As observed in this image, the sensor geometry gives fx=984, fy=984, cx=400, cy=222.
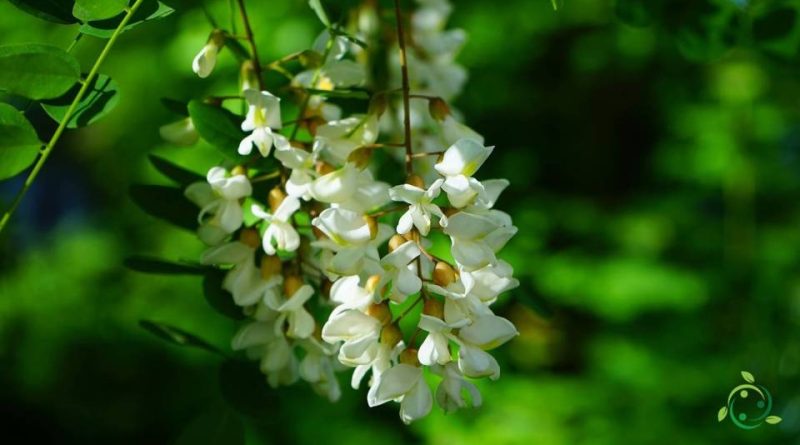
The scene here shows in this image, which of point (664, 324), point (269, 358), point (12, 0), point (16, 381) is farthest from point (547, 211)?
point (16, 381)

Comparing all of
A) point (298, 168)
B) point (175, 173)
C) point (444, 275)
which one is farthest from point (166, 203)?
point (444, 275)

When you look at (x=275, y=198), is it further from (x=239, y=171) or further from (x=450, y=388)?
(x=450, y=388)

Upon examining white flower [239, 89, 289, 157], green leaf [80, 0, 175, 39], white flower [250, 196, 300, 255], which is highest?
green leaf [80, 0, 175, 39]

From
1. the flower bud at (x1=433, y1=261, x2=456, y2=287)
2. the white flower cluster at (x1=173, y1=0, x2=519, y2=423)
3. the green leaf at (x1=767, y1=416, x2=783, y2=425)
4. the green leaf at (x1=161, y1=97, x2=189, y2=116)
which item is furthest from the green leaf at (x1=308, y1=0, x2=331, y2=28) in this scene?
the green leaf at (x1=767, y1=416, x2=783, y2=425)

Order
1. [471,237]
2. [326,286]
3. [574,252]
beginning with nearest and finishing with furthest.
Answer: [471,237]
[326,286]
[574,252]

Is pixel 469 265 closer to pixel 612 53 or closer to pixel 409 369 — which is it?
pixel 409 369

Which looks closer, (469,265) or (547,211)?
(469,265)

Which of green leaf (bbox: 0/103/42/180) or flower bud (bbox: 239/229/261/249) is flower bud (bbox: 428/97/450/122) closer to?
flower bud (bbox: 239/229/261/249)

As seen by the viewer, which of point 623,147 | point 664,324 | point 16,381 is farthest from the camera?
point 16,381
